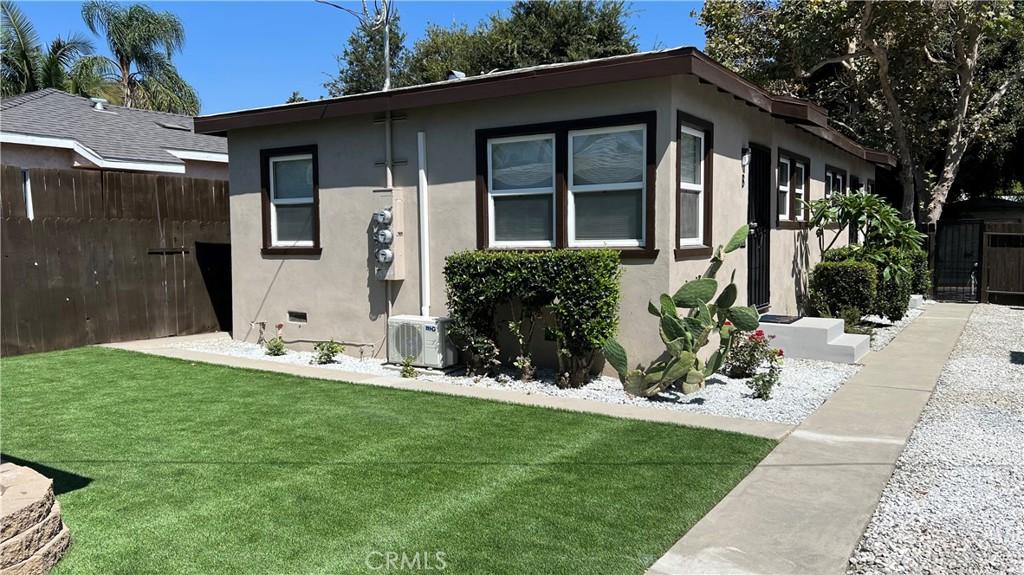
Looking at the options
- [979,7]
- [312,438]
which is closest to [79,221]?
[312,438]

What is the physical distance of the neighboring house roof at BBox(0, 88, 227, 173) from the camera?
13.3m

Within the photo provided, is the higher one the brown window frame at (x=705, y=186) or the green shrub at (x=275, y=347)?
the brown window frame at (x=705, y=186)

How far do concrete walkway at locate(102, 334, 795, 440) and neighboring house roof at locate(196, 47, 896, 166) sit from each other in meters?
3.15

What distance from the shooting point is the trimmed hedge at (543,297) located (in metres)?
6.99

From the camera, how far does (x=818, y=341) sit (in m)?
8.79

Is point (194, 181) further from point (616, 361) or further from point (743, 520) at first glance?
point (743, 520)

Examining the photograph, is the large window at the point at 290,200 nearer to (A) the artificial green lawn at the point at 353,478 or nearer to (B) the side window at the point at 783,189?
(A) the artificial green lawn at the point at 353,478

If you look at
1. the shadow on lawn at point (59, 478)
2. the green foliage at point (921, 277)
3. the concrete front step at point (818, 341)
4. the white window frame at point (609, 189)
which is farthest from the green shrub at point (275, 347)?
the green foliage at point (921, 277)

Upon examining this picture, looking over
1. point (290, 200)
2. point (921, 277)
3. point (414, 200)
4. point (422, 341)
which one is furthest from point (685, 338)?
point (921, 277)

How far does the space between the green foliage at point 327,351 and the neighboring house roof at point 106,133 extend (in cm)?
521

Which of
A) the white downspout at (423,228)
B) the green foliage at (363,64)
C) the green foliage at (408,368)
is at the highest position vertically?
the green foliage at (363,64)

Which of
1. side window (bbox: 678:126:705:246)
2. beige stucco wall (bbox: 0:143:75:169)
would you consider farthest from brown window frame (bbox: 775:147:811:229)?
beige stucco wall (bbox: 0:143:75:169)

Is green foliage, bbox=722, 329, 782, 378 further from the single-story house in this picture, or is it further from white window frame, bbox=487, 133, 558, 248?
white window frame, bbox=487, 133, 558, 248

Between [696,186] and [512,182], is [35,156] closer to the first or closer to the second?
[512,182]
